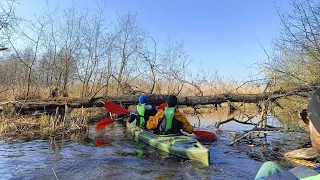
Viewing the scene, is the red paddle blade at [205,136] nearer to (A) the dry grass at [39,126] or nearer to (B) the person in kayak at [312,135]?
(A) the dry grass at [39,126]

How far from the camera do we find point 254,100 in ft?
34.7

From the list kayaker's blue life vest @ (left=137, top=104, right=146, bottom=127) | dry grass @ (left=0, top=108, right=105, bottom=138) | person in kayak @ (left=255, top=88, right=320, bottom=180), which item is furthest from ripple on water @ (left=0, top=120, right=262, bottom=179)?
person in kayak @ (left=255, top=88, right=320, bottom=180)

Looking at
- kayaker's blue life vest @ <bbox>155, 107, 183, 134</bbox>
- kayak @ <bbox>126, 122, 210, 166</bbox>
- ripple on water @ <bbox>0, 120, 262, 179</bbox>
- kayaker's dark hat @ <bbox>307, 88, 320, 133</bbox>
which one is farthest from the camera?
kayaker's blue life vest @ <bbox>155, 107, 183, 134</bbox>

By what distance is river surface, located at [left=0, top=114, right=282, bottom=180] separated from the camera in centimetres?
548

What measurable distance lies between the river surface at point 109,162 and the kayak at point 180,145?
0.14 metres

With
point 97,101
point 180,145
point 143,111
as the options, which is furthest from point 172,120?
point 97,101

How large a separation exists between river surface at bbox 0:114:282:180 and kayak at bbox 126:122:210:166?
14 cm

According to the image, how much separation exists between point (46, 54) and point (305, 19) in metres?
13.1

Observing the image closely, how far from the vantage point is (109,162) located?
21.2ft

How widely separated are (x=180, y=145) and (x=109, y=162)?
5.88ft

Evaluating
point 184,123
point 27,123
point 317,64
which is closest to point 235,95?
point 317,64

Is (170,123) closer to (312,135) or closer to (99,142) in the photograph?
(99,142)

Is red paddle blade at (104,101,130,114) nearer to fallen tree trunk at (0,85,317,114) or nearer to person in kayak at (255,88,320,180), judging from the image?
fallen tree trunk at (0,85,317,114)

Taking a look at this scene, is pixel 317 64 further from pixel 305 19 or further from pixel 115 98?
pixel 115 98
